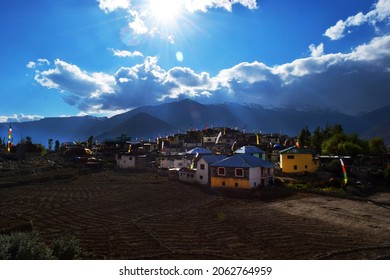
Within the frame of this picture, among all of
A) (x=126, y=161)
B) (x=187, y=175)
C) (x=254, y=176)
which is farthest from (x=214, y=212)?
(x=126, y=161)

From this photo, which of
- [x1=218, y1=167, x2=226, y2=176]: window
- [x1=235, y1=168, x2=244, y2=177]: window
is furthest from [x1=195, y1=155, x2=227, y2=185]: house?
[x1=235, y1=168, x2=244, y2=177]: window

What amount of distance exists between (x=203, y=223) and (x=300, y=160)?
1165 inches

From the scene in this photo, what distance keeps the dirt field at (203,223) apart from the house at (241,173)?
139 inches

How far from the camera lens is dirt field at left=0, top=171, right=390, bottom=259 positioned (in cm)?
1720

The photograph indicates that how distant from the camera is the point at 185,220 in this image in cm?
2430

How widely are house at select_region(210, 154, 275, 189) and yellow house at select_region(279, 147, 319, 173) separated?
25.3 feet

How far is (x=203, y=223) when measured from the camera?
77.1 ft

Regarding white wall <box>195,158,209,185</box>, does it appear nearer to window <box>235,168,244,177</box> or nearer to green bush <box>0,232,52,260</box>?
window <box>235,168,244,177</box>

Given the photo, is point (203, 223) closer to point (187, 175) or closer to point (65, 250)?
point (65, 250)

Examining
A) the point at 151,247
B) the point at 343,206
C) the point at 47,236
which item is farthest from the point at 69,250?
the point at 343,206

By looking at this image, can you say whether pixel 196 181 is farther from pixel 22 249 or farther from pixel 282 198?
pixel 22 249

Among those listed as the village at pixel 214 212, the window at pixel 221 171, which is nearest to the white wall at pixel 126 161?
the village at pixel 214 212

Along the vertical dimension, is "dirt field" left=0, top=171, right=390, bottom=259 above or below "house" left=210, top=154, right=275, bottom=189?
below

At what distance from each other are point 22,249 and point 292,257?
12.1 m
